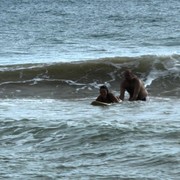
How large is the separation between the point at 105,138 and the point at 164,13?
31.0 meters

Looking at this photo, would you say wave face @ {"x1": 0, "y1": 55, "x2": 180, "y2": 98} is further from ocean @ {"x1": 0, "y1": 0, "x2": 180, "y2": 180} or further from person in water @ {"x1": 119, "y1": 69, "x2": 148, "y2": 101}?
person in water @ {"x1": 119, "y1": 69, "x2": 148, "y2": 101}

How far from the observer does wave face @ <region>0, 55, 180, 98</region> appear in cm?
1957

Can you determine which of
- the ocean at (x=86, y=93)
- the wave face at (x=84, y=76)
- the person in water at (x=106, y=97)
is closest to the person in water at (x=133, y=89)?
the ocean at (x=86, y=93)

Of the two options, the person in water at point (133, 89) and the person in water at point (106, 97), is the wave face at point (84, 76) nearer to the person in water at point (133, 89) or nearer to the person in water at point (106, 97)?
the person in water at point (133, 89)

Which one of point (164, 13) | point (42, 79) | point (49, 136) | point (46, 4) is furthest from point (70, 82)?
point (46, 4)

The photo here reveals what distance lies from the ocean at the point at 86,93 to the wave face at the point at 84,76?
0.03 metres

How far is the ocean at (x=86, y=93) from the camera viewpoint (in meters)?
9.90

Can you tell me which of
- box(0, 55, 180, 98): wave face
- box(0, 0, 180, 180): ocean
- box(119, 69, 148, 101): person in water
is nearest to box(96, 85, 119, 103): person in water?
box(0, 0, 180, 180): ocean

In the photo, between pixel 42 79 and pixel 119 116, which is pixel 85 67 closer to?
pixel 42 79

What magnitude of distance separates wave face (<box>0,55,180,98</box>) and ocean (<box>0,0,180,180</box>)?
0.10 feet

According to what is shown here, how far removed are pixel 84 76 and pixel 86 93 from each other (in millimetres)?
2578

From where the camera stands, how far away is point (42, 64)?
2289 cm

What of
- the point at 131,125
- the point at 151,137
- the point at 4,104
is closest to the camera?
the point at 151,137

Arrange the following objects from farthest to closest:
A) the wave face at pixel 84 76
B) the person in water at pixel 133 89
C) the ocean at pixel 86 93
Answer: the wave face at pixel 84 76 → the person in water at pixel 133 89 → the ocean at pixel 86 93
